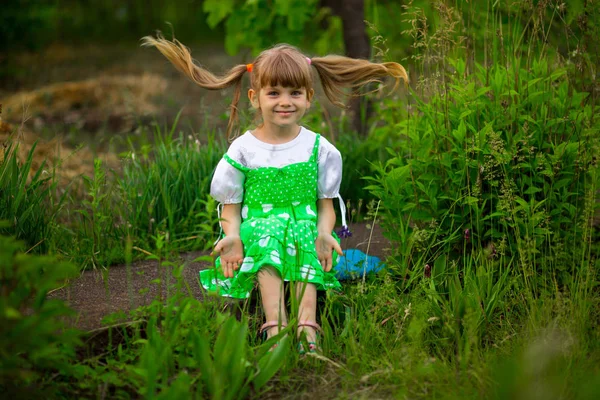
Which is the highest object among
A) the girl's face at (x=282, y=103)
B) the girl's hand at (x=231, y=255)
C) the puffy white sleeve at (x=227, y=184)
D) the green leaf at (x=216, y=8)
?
the green leaf at (x=216, y=8)

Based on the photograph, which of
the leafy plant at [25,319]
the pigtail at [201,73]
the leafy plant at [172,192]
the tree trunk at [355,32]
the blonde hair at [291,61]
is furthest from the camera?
the tree trunk at [355,32]

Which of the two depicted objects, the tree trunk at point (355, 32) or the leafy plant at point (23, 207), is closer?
the leafy plant at point (23, 207)

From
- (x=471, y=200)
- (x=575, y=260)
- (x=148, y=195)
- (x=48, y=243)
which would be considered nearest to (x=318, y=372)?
(x=471, y=200)

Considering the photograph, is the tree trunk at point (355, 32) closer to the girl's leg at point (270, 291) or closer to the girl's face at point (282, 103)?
the girl's face at point (282, 103)

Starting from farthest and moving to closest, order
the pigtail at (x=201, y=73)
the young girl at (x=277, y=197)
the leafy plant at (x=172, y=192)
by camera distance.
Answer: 1. the leafy plant at (x=172, y=192)
2. the pigtail at (x=201, y=73)
3. the young girl at (x=277, y=197)

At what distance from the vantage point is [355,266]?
11.3 ft

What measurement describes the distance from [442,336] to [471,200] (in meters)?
0.59

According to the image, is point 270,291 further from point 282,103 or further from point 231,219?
point 282,103

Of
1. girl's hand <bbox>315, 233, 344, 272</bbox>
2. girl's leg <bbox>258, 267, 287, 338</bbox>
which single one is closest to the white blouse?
girl's hand <bbox>315, 233, 344, 272</bbox>

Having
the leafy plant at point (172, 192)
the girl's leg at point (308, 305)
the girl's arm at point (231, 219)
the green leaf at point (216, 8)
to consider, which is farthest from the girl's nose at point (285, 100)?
the green leaf at point (216, 8)

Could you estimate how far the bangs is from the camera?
3082mm

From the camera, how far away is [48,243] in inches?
140

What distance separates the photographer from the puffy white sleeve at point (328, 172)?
3248 millimetres

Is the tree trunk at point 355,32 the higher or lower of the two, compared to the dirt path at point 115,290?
higher
